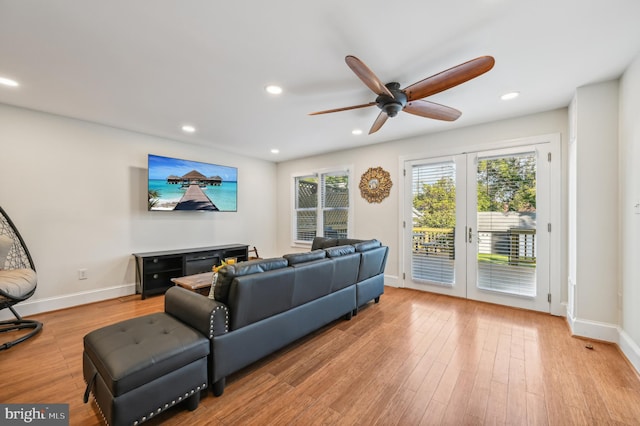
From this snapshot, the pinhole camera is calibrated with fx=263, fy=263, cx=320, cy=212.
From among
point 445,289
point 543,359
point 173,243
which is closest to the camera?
point 543,359

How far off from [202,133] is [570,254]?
530cm

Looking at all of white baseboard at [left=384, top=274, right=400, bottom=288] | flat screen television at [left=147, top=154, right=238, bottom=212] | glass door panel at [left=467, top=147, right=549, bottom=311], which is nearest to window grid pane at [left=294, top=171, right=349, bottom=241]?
white baseboard at [left=384, top=274, right=400, bottom=288]

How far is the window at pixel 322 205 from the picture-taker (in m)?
5.39

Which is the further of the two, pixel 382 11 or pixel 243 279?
pixel 243 279

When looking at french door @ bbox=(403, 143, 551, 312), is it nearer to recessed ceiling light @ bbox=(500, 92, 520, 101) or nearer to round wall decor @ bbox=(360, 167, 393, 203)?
round wall decor @ bbox=(360, 167, 393, 203)

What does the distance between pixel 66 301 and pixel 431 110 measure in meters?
5.09

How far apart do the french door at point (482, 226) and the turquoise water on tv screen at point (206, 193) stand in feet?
11.0

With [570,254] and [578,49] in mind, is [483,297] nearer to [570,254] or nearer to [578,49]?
[570,254]

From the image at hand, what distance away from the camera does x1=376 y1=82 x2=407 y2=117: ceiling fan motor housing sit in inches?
93.0

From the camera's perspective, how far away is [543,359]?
90.6 inches

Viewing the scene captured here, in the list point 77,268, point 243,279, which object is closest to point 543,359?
point 243,279

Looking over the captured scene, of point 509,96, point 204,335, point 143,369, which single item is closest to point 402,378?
point 204,335

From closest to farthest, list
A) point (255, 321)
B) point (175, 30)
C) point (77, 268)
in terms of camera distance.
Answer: point (175, 30), point (255, 321), point (77, 268)

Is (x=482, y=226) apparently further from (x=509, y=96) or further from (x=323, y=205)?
(x=323, y=205)
